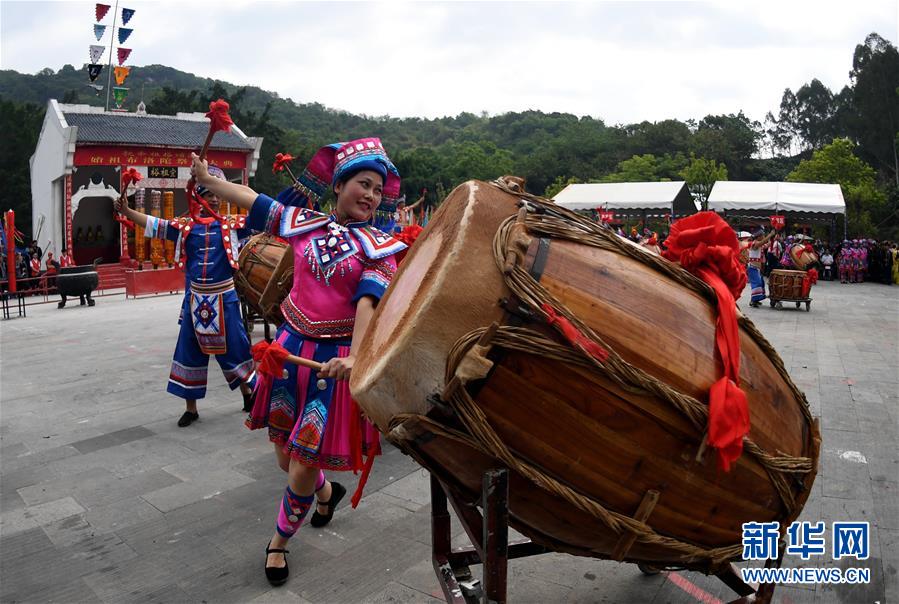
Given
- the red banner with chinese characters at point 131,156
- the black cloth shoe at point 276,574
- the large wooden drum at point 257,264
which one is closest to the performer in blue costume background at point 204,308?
the large wooden drum at point 257,264

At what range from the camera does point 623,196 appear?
65.8 ft

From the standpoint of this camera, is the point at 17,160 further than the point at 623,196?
Yes

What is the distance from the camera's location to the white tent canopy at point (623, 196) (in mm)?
19366

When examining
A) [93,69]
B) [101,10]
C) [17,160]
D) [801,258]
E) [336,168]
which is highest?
[101,10]

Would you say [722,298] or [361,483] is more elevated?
[722,298]

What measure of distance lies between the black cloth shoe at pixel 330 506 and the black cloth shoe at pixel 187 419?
207cm

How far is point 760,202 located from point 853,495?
15.9m

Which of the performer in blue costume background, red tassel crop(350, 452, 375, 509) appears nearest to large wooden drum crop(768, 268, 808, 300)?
the performer in blue costume background

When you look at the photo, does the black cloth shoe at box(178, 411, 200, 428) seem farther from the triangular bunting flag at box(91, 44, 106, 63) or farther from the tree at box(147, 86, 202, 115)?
the tree at box(147, 86, 202, 115)

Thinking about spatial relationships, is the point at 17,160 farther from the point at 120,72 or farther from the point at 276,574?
the point at 276,574

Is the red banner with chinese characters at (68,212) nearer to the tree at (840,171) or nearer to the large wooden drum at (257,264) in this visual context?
the large wooden drum at (257,264)

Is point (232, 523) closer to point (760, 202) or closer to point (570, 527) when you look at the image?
point (570, 527)

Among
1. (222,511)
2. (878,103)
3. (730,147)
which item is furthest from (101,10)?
(878,103)

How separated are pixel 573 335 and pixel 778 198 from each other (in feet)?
62.4
